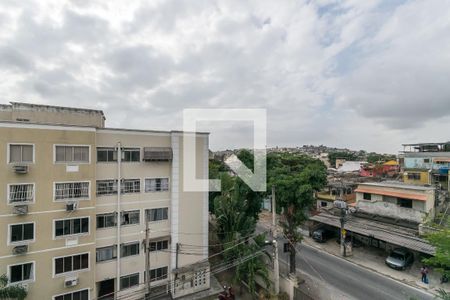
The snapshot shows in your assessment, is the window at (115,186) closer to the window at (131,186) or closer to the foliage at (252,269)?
the window at (131,186)

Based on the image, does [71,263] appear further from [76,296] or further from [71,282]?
[76,296]

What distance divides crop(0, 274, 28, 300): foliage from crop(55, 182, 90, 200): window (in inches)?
151

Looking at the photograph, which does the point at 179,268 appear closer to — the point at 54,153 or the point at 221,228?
the point at 221,228

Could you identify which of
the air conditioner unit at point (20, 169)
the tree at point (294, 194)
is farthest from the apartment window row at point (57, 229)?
the tree at point (294, 194)

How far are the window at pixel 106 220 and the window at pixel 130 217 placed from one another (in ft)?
1.53

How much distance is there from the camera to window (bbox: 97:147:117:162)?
12961mm

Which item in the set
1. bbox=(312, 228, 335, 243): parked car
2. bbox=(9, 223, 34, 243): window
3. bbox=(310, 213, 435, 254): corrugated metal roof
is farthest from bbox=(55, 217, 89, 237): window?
bbox=(310, 213, 435, 254): corrugated metal roof

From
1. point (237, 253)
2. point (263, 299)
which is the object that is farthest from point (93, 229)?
point (263, 299)

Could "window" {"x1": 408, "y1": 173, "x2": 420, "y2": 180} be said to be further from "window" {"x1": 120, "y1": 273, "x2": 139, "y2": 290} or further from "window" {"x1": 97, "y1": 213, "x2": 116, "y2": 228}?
"window" {"x1": 97, "y1": 213, "x2": 116, "y2": 228}

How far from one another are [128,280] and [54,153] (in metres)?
→ 8.18

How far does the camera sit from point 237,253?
48.6 feet

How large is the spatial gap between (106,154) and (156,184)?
10.8 feet

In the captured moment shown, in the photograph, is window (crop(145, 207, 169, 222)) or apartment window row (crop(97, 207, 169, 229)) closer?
apartment window row (crop(97, 207, 169, 229))

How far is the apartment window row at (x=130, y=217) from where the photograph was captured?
42.8 ft
